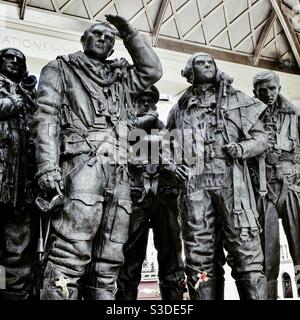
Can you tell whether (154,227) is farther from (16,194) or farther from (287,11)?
(287,11)

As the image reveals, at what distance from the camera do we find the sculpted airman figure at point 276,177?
4.62 m

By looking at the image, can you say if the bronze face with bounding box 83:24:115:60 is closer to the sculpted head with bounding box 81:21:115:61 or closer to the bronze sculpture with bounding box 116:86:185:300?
the sculpted head with bounding box 81:21:115:61

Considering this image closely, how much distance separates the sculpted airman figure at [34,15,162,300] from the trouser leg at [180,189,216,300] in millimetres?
615

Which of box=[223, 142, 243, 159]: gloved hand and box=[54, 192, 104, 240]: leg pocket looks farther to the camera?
box=[223, 142, 243, 159]: gloved hand

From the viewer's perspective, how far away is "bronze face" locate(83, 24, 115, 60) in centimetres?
403

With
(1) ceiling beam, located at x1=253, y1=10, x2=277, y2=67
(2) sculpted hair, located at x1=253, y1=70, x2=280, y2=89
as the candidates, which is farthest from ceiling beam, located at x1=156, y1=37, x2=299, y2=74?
(2) sculpted hair, located at x1=253, y1=70, x2=280, y2=89

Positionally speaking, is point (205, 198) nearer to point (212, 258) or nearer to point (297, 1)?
point (212, 258)

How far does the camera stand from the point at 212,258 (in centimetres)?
407

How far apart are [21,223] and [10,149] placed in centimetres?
63

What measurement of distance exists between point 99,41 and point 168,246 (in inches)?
81.6

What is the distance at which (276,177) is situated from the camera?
485 cm

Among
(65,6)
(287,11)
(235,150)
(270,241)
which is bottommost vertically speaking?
(270,241)

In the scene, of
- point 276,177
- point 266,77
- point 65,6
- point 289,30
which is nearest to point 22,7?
point 65,6

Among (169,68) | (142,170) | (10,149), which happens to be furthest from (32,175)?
(169,68)
